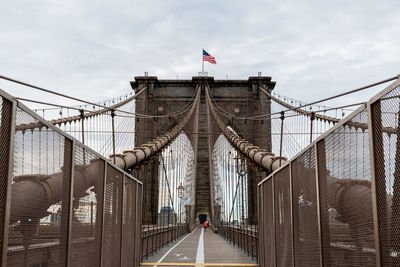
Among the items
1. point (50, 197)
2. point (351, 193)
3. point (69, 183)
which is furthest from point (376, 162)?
point (69, 183)

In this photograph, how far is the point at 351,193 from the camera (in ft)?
9.28

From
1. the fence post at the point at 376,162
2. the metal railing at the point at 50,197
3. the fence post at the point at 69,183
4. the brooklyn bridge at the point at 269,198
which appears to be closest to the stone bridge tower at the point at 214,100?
the brooklyn bridge at the point at 269,198

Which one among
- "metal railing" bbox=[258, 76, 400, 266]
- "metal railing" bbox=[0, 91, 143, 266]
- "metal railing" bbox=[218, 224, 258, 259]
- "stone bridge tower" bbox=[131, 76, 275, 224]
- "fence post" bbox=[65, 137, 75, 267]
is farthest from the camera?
"stone bridge tower" bbox=[131, 76, 275, 224]

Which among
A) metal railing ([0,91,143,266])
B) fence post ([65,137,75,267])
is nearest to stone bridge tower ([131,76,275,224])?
metal railing ([0,91,143,266])

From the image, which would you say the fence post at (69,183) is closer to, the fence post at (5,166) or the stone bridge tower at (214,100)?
the fence post at (5,166)

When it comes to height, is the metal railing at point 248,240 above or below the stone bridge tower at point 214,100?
below

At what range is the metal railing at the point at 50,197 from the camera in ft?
8.11

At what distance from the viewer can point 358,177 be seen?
8.84 ft

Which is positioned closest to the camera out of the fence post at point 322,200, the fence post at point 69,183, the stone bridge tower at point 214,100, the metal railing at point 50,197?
the metal railing at point 50,197

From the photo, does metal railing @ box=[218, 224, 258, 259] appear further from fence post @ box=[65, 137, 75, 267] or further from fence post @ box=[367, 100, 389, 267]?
fence post @ box=[367, 100, 389, 267]

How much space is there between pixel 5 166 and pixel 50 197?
32.1 inches

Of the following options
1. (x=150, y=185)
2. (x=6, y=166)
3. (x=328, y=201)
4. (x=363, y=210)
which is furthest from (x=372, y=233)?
(x=150, y=185)

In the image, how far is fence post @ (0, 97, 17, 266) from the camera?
2.40 m

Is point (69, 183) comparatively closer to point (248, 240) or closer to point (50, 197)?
point (50, 197)
